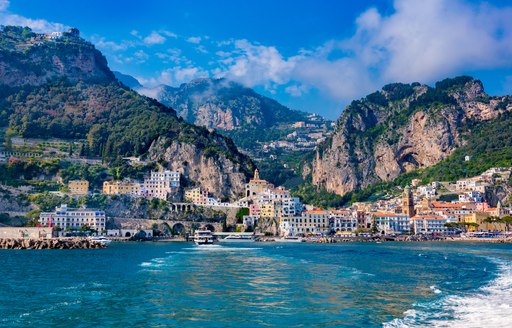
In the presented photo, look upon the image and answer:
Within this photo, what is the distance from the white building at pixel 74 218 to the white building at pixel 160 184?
15.1 metres

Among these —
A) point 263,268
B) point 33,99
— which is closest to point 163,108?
point 33,99

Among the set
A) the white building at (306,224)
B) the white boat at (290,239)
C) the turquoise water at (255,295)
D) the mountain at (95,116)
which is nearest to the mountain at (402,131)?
the mountain at (95,116)

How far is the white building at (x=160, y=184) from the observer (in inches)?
4530

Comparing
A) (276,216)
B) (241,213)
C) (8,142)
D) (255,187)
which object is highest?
(8,142)

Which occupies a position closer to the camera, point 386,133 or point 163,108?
point 163,108

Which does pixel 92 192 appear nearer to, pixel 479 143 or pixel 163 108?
pixel 163 108

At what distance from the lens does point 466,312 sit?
2247cm

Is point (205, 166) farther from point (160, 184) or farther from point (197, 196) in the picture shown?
point (160, 184)

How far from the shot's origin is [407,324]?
20.1 meters

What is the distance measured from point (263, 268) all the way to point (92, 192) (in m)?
75.4

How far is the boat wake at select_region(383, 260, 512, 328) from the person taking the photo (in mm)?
20250

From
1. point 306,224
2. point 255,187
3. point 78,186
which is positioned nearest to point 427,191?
point 306,224

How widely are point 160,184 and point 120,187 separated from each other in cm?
873

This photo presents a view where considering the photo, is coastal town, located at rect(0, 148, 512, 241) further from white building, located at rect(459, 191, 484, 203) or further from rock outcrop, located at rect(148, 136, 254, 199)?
rock outcrop, located at rect(148, 136, 254, 199)
